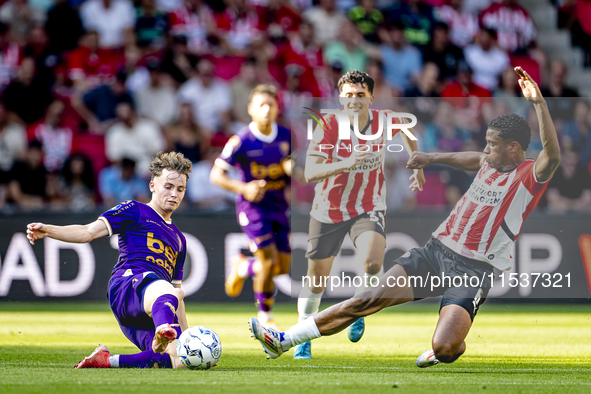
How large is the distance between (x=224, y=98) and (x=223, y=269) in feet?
11.3

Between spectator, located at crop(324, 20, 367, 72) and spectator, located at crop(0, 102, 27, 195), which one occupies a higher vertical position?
spectator, located at crop(324, 20, 367, 72)

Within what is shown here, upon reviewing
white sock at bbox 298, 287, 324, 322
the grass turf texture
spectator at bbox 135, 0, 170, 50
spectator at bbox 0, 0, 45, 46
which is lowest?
the grass turf texture

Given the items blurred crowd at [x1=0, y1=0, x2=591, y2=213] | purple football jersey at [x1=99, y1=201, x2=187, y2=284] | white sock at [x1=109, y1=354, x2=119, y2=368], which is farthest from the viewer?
blurred crowd at [x1=0, y1=0, x2=591, y2=213]

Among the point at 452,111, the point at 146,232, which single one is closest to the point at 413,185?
the point at 452,111

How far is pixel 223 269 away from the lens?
29.6ft

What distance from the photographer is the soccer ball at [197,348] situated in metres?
4.74

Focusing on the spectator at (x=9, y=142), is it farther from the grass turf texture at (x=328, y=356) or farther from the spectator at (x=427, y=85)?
the spectator at (x=427, y=85)

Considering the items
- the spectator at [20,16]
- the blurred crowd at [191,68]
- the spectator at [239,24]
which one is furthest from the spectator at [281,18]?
the spectator at [20,16]

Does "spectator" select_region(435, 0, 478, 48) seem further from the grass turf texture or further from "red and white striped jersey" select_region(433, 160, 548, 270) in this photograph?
"red and white striped jersey" select_region(433, 160, 548, 270)

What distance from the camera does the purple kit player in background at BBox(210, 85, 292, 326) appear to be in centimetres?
727

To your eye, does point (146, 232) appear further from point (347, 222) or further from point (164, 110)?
point (164, 110)

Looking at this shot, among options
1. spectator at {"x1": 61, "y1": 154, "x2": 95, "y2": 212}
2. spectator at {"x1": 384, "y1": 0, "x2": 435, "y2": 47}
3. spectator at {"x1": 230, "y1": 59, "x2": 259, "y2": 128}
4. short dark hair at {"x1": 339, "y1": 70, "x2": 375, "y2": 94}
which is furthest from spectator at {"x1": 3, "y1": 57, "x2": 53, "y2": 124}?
short dark hair at {"x1": 339, "y1": 70, "x2": 375, "y2": 94}

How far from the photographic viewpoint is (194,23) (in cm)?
1233

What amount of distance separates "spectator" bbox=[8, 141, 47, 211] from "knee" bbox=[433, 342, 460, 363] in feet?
21.2
